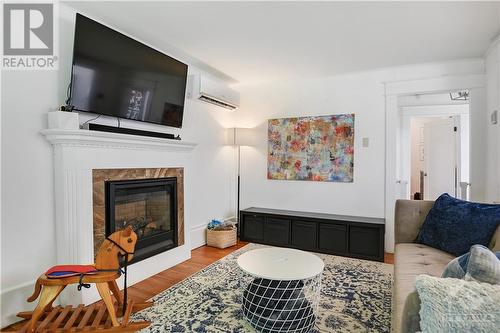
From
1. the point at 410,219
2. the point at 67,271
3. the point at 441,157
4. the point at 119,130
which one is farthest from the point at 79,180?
the point at 441,157

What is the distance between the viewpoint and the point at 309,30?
8.77ft

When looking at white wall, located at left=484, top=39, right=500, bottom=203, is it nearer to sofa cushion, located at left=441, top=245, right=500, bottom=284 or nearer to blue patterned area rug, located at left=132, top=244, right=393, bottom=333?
blue patterned area rug, located at left=132, top=244, right=393, bottom=333

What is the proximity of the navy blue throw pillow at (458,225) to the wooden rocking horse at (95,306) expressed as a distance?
7.48 ft

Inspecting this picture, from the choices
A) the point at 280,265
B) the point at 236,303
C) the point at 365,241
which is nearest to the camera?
the point at 280,265

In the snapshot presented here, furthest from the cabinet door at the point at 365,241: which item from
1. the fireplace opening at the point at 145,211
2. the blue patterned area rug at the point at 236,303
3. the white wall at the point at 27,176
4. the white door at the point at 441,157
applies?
the white wall at the point at 27,176

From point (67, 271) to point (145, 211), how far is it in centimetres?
119

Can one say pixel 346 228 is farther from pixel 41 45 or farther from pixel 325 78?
pixel 41 45

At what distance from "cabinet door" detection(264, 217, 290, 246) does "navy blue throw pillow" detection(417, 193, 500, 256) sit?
1693 millimetres

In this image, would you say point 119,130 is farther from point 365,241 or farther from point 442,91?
point 442,91

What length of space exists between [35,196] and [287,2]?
2376 millimetres

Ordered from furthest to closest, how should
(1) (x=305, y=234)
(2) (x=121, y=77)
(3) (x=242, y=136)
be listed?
Result: 1. (3) (x=242, y=136)
2. (1) (x=305, y=234)
3. (2) (x=121, y=77)

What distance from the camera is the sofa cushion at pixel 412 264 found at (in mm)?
1719

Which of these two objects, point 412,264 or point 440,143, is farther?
point 440,143

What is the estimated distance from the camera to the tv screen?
2.30 meters
